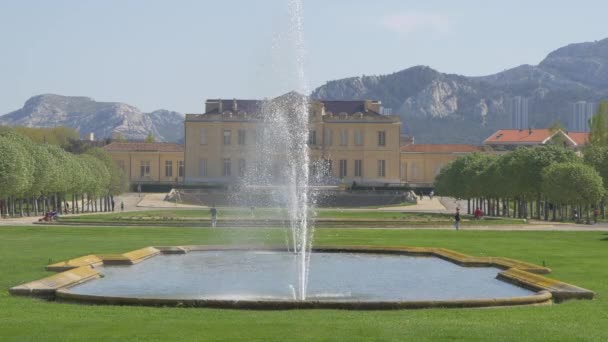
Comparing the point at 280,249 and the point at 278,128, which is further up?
the point at 278,128

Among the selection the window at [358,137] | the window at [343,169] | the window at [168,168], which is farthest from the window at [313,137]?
the window at [168,168]

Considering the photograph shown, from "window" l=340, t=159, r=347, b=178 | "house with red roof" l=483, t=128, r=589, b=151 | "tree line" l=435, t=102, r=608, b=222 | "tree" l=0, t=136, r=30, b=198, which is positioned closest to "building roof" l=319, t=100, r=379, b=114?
"window" l=340, t=159, r=347, b=178

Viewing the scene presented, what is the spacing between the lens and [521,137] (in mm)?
125188

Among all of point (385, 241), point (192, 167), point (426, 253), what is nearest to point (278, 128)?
point (192, 167)

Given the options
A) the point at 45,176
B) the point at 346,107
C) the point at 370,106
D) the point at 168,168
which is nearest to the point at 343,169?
the point at 346,107

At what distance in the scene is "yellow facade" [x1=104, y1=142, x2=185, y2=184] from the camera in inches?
4075

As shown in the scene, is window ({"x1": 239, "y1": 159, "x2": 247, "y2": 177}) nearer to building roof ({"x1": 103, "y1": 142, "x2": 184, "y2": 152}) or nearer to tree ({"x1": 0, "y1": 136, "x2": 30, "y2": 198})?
building roof ({"x1": 103, "y1": 142, "x2": 184, "y2": 152})

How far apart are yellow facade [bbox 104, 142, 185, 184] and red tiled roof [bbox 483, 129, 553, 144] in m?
42.1

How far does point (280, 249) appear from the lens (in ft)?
85.5

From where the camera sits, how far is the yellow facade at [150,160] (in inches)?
4075

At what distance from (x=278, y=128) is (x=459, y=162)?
26395mm

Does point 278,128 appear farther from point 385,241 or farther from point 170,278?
point 170,278

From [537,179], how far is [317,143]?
141ft

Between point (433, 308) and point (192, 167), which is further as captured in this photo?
point (192, 167)
